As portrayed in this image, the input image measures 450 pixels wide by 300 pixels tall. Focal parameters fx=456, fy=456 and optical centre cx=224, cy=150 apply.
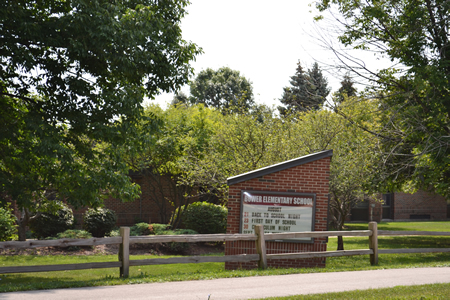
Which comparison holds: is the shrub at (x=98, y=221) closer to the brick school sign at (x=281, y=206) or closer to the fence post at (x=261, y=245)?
the brick school sign at (x=281, y=206)

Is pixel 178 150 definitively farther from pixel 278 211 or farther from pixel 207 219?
pixel 278 211

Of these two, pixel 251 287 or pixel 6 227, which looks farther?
pixel 6 227

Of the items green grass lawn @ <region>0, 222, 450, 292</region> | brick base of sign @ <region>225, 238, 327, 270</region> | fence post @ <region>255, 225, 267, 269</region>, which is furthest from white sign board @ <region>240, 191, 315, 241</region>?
green grass lawn @ <region>0, 222, 450, 292</region>

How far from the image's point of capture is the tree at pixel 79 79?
1027 centimetres

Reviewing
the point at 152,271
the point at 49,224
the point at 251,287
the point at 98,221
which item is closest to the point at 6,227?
the point at 49,224

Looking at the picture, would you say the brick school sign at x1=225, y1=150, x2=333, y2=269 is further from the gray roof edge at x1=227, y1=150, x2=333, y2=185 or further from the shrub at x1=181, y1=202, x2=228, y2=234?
the shrub at x1=181, y1=202, x2=228, y2=234

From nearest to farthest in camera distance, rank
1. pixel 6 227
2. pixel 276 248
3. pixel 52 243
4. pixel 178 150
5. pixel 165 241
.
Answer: pixel 52 243
pixel 165 241
pixel 276 248
pixel 6 227
pixel 178 150

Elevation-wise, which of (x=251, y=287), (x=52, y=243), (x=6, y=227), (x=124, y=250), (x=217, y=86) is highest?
(x=217, y=86)

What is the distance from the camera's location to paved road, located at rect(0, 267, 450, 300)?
7.71 m

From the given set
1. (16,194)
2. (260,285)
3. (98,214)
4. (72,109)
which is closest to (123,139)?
(72,109)

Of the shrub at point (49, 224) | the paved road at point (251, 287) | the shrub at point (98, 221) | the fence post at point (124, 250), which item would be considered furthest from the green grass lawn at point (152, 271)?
the shrub at point (98, 221)

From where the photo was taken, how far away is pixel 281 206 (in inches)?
479

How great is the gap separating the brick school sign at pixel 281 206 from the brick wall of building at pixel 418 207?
96.3 ft

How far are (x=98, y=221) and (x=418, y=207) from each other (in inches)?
1161
